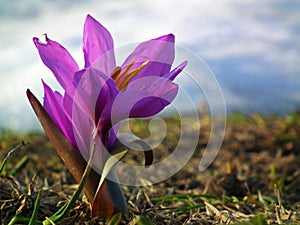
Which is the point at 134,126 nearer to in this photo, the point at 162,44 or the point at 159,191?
the point at 159,191

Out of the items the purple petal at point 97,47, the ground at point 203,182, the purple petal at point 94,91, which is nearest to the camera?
the purple petal at point 94,91

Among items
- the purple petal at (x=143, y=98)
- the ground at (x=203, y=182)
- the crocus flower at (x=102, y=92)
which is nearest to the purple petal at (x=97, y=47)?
the crocus flower at (x=102, y=92)

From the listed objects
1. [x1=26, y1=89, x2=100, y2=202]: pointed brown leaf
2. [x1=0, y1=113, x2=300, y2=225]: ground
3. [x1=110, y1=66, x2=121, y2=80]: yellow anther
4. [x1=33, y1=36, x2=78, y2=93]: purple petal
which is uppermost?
[x1=33, y1=36, x2=78, y2=93]: purple petal

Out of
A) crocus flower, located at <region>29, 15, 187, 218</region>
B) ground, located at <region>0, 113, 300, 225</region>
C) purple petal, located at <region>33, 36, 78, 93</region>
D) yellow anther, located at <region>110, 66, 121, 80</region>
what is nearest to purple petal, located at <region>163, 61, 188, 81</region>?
crocus flower, located at <region>29, 15, 187, 218</region>

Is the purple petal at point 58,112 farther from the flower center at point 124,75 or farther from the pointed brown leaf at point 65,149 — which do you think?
the flower center at point 124,75

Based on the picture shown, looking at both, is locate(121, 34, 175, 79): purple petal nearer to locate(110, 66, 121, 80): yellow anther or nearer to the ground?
locate(110, 66, 121, 80): yellow anther

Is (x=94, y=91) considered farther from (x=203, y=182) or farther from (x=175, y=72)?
(x=203, y=182)

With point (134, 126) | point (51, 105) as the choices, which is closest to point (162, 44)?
point (51, 105)
